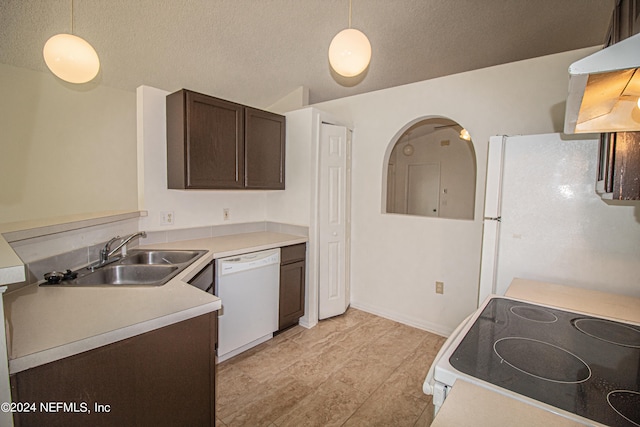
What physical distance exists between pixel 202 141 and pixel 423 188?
5.00m

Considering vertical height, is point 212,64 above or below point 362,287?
above

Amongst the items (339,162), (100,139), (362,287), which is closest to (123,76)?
(100,139)

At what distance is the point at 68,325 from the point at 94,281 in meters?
0.68

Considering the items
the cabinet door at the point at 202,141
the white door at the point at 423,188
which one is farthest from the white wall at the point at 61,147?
the white door at the point at 423,188

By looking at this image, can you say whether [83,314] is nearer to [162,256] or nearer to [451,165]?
[162,256]

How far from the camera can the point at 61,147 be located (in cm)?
289

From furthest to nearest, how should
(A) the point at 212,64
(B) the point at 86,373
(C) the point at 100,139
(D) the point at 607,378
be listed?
(C) the point at 100,139 → (A) the point at 212,64 → (B) the point at 86,373 → (D) the point at 607,378

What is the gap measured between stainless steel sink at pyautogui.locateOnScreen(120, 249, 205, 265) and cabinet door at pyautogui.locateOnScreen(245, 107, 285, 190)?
81 centimetres

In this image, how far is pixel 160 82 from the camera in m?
2.94

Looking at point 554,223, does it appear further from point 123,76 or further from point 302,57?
point 123,76

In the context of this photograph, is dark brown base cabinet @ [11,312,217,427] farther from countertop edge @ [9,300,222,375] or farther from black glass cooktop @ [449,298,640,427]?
black glass cooktop @ [449,298,640,427]

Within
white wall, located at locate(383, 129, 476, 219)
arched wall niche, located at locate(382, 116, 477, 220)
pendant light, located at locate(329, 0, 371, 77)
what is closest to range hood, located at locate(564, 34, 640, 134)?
pendant light, located at locate(329, 0, 371, 77)

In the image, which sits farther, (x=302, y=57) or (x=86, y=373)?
(x=302, y=57)

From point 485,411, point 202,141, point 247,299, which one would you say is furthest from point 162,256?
point 485,411
